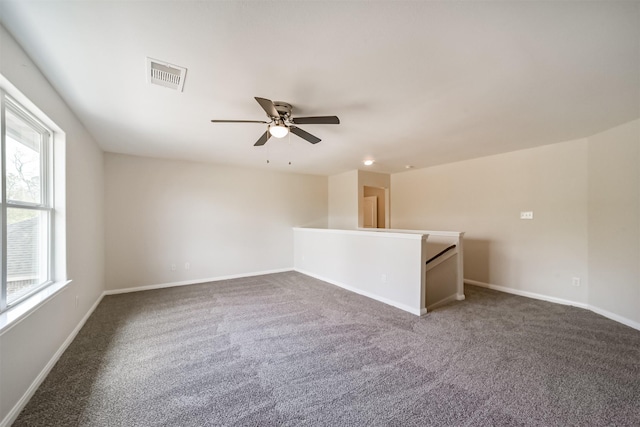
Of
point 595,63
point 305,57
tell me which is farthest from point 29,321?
point 595,63

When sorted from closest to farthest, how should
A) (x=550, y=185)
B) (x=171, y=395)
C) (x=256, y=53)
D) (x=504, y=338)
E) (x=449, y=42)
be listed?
(x=449, y=42) → (x=256, y=53) → (x=171, y=395) → (x=504, y=338) → (x=550, y=185)

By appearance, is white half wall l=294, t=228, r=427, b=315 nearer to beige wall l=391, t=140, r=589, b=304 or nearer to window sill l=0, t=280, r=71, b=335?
beige wall l=391, t=140, r=589, b=304

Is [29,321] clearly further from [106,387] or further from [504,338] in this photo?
[504,338]

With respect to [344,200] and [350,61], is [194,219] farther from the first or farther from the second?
[350,61]

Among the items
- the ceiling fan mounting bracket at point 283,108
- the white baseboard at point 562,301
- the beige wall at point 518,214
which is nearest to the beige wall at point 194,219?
the ceiling fan mounting bracket at point 283,108

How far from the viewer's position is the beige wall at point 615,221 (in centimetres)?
299

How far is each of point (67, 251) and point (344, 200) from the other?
4.98 m

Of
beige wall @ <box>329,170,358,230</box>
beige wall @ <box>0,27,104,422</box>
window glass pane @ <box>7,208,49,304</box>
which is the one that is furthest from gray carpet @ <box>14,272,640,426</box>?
beige wall @ <box>329,170,358,230</box>

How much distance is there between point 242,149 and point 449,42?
326cm

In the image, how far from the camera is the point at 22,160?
207cm

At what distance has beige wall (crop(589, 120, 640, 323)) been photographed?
118 inches

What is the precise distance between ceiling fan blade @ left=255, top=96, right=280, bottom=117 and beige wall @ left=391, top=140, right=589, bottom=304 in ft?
13.7

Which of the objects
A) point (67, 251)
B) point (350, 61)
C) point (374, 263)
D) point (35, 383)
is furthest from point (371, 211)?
point (35, 383)

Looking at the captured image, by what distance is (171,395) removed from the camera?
185 centimetres
